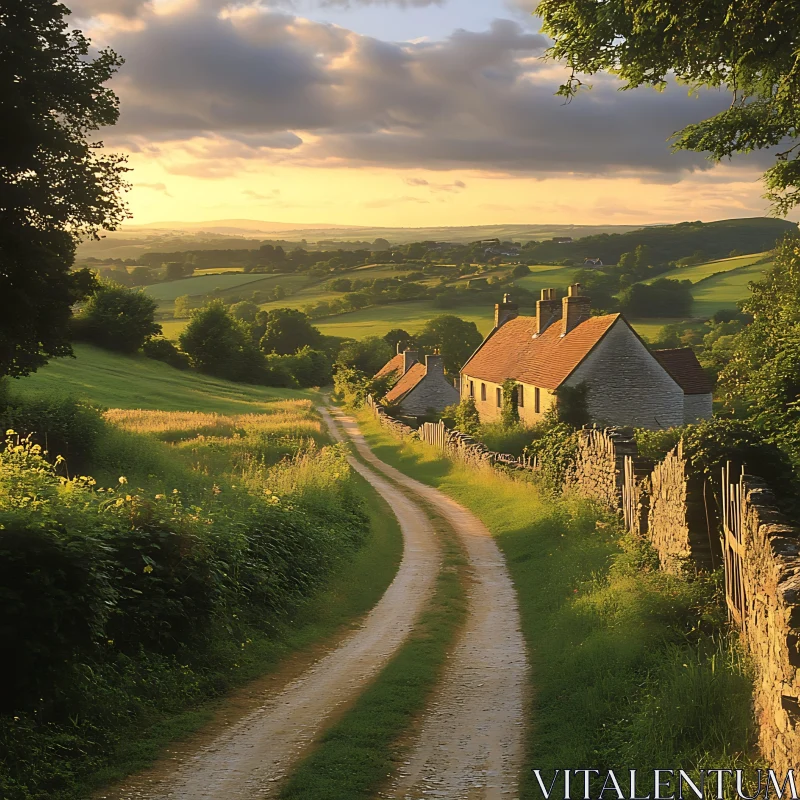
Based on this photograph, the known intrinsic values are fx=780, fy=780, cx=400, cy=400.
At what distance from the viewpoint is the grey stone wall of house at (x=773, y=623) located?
6781 mm

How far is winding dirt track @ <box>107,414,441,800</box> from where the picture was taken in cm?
783

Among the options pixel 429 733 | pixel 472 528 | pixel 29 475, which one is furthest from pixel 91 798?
pixel 472 528

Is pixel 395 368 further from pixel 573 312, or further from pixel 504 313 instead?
pixel 573 312

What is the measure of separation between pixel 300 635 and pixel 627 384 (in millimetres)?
34312

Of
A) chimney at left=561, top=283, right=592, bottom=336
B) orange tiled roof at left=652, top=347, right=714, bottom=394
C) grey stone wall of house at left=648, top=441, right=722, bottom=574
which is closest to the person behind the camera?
grey stone wall of house at left=648, top=441, right=722, bottom=574

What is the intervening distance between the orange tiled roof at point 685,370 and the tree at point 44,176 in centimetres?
3265

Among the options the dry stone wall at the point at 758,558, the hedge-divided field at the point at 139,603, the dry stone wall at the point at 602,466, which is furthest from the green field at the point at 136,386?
the dry stone wall at the point at 758,558

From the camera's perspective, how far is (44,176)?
25.0 metres

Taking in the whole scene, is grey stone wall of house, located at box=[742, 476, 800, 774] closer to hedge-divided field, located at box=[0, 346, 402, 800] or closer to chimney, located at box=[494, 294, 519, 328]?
hedge-divided field, located at box=[0, 346, 402, 800]

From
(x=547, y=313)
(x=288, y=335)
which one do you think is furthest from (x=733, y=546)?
(x=288, y=335)

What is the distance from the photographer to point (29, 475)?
37.7 ft

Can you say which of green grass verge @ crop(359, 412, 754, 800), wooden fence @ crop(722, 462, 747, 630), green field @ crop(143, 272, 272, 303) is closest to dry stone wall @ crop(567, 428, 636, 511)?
green grass verge @ crop(359, 412, 754, 800)

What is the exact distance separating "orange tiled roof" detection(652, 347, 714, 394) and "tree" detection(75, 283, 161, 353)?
55564mm

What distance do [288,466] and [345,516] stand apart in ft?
18.9
